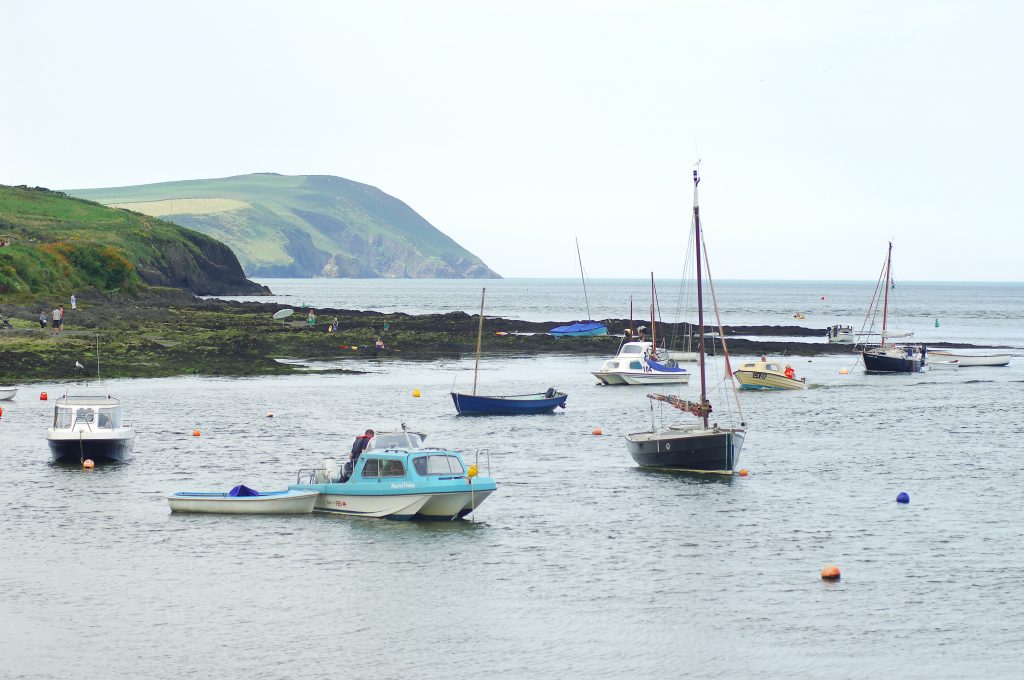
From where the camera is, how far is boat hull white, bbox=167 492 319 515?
38.9 metres

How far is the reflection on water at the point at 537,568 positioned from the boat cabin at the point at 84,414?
1.83 meters

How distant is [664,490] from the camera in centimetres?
4472

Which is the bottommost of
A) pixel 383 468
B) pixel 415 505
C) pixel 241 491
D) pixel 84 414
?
pixel 241 491

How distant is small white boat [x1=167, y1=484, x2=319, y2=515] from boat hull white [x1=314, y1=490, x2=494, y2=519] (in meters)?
1.27

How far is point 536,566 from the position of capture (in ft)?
110

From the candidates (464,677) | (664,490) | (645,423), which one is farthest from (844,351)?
(464,677)

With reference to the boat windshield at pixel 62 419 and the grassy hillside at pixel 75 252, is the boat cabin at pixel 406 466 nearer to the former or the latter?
the boat windshield at pixel 62 419

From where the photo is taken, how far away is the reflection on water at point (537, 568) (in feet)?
86.1

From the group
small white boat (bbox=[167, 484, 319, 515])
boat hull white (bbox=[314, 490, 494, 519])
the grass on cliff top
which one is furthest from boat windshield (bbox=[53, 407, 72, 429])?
the grass on cliff top

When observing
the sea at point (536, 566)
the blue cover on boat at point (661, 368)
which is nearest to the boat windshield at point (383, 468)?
the sea at point (536, 566)

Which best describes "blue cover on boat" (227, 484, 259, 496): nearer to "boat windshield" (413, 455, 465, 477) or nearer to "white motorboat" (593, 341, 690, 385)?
"boat windshield" (413, 455, 465, 477)

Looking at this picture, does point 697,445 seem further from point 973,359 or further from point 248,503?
point 973,359

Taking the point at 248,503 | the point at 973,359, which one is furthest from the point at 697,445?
the point at 973,359

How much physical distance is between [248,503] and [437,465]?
20.7 ft
